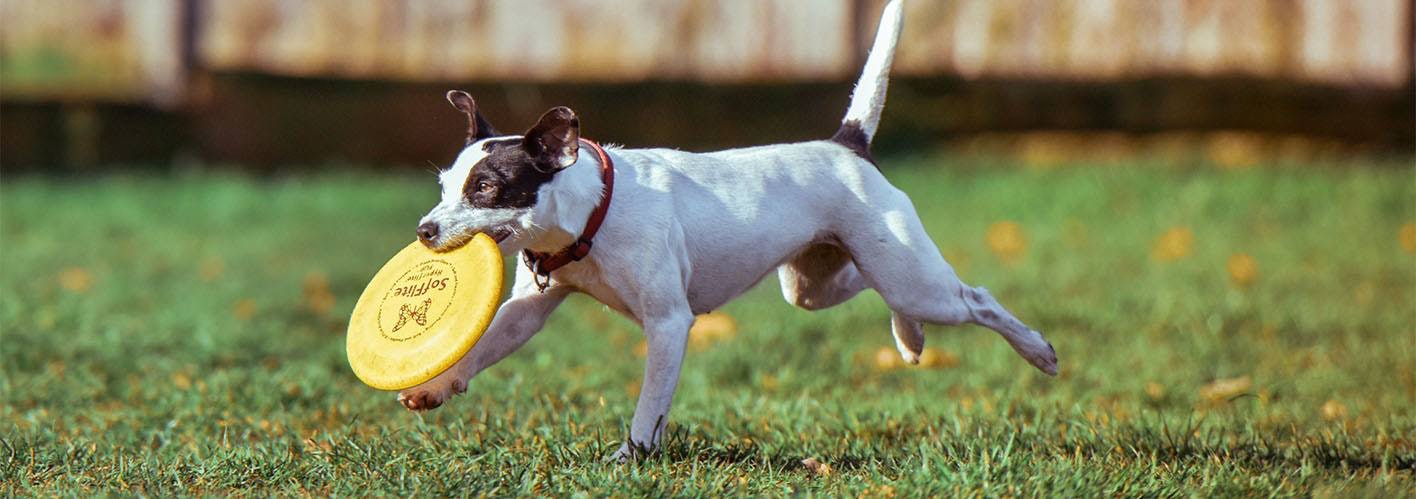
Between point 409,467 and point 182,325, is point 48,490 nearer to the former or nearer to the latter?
point 409,467

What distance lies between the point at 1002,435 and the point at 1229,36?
6878 millimetres

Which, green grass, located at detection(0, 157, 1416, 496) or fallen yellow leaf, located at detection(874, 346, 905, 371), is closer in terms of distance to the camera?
green grass, located at detection(0, 157, 1416, 496)

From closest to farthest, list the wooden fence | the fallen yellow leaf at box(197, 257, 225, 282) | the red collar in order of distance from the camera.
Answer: the red collar → the fallen yellow leaf at box(197, 257, 225, 282) → the wooden fence

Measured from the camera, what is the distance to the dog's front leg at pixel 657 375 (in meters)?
3.85

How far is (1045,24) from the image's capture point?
10.6 meters

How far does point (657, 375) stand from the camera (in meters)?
3.86

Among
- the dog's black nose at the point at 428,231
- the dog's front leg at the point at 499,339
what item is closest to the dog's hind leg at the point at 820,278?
the dog's front leg at the point at 499,339

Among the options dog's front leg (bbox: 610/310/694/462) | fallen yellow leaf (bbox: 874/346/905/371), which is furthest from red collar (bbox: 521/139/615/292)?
fallen yellow leaf (bbox: 874/346/905/371)

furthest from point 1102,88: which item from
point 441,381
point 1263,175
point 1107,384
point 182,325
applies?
point 441,381

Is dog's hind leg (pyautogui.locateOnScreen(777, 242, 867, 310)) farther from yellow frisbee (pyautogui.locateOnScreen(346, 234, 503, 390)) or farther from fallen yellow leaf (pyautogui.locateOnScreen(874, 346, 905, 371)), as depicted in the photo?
fallen yellow leaf (pyautogui.locateOnScreen(874, 346, 905, 371))

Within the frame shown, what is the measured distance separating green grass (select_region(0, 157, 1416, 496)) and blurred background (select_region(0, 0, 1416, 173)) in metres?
0.71

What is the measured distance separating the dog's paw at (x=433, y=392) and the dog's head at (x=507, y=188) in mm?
502

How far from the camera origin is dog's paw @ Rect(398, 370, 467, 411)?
4059 millimetres

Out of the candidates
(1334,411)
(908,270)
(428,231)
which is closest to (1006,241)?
(1334,411)
